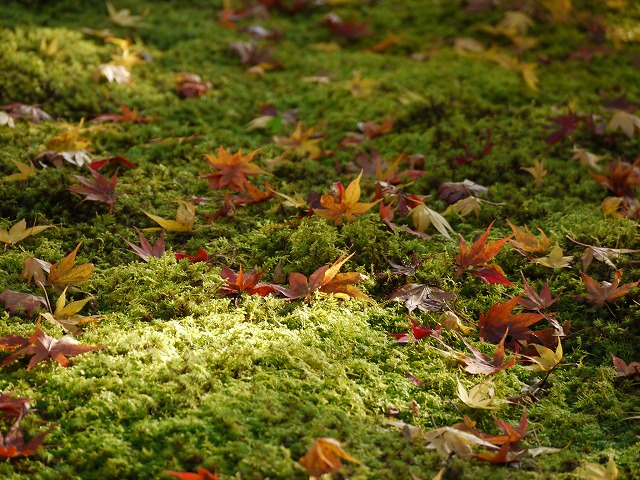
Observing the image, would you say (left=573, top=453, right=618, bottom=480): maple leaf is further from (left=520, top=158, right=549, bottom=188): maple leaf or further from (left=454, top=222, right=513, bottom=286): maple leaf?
(left=520, top=158, right=549, bottom=188): maple leaf

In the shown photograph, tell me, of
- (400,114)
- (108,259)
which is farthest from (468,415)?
(400,114)

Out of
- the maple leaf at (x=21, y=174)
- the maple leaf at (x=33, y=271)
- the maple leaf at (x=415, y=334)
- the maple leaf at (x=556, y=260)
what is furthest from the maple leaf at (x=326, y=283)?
the maple leaf at (x=21, y=174)

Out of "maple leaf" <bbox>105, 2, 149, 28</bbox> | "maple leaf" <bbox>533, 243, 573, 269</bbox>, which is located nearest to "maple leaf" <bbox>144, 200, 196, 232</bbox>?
"maple leaf" <bbox>533, 243, 573, 269</bbox>

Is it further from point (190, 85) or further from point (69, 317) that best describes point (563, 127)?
point (69, 317)

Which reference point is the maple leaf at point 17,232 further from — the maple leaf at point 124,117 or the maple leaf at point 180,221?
the maple leaf at point 124,117

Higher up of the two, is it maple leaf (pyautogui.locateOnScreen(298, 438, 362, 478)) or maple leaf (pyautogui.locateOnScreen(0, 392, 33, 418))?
maple leaf (pyautogui.locateOnScreen(298, 438, 362, 478))

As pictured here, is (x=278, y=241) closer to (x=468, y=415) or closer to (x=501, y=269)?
(x=501, y=269)
